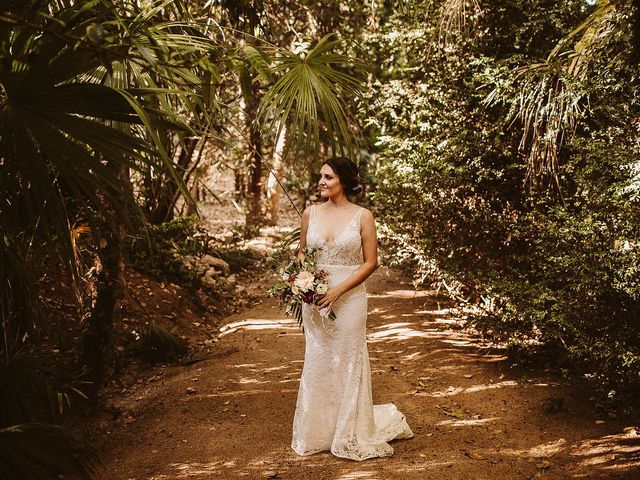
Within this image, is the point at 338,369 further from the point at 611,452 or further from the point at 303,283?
the point at 611,452

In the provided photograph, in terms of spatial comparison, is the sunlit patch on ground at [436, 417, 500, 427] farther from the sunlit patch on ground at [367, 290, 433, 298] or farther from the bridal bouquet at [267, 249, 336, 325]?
the sunlit patch on ground at [367, 290, 433, 298]

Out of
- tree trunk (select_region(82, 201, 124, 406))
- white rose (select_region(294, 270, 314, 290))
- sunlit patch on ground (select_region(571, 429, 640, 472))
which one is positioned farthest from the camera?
tree trunk (select_region(82, 201, 124, 406))

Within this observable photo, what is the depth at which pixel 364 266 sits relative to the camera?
4.43m

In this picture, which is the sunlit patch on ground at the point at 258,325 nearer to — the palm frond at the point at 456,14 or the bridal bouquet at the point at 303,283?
the bridal bouquet at the point at 303,283

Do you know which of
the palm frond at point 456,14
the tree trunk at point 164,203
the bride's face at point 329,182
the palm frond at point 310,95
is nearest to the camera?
the palm frond at point 310,95

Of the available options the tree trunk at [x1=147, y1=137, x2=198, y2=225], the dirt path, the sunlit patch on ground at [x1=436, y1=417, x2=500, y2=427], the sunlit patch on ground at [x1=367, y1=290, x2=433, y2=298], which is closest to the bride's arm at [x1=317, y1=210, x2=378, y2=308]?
the dirt path

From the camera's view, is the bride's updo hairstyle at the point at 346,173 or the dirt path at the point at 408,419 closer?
the dirt path at the point at 408,419

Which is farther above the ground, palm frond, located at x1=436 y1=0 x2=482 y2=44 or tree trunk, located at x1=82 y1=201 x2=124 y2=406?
palm frond, located at x1=436 y1=0 x2=482 y2=44

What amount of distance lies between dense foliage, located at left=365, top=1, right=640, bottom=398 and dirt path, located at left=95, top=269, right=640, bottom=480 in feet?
1.72

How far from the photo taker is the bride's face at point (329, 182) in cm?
445

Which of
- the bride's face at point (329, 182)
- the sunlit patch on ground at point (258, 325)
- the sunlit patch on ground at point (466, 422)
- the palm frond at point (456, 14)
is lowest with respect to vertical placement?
the sunlit patch on ground at point (466, 422)

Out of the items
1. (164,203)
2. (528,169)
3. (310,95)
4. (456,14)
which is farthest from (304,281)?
(164,203)

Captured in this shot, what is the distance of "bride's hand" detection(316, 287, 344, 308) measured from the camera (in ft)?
14.3

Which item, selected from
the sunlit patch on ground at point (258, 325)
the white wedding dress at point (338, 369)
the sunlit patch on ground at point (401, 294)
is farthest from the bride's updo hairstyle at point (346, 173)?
the sunlit patch on ground at point (401, 294)
